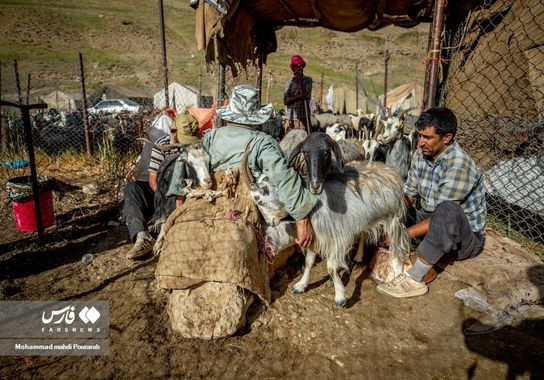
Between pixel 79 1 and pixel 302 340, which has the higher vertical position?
pixel 79 1

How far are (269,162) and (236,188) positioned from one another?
42 centimetres

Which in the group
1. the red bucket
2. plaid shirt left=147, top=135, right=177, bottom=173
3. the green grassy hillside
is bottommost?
the red bucket

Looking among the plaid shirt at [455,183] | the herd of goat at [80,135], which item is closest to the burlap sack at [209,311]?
the plaid shirt at [455,183]

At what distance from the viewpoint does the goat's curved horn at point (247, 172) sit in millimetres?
2719

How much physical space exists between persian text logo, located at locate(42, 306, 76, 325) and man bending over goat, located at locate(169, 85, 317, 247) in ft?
4.49

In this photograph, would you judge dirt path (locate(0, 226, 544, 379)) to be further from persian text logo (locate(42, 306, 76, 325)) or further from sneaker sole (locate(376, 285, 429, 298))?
persian text logo (locate(42, 306, 76, 325))

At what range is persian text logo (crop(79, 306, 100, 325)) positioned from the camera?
9.20 ft

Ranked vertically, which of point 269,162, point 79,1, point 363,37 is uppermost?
point 79,1

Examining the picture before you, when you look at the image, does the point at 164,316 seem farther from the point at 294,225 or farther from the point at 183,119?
the point at 183,119

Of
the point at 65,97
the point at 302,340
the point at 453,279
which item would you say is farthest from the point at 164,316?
the point at 65,97

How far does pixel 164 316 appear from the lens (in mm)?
2877

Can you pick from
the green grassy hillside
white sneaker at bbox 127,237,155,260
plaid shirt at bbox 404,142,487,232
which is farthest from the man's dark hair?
the green grassy hillside

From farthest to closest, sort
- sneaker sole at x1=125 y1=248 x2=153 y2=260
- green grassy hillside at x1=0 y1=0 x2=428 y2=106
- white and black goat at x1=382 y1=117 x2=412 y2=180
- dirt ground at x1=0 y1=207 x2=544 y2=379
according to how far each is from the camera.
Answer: green grassy hillside at x1=0 y1=0 x2=428 y2=106 → white and black goat at x1=382 y1=117 x2=412 y2=180 → sneaker sole at x1=125 y1=248 x2=153 y2=260 → dirt ground at x1=0 y1=207 x2=544 y2=379

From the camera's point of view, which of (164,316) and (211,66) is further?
(211,66)
